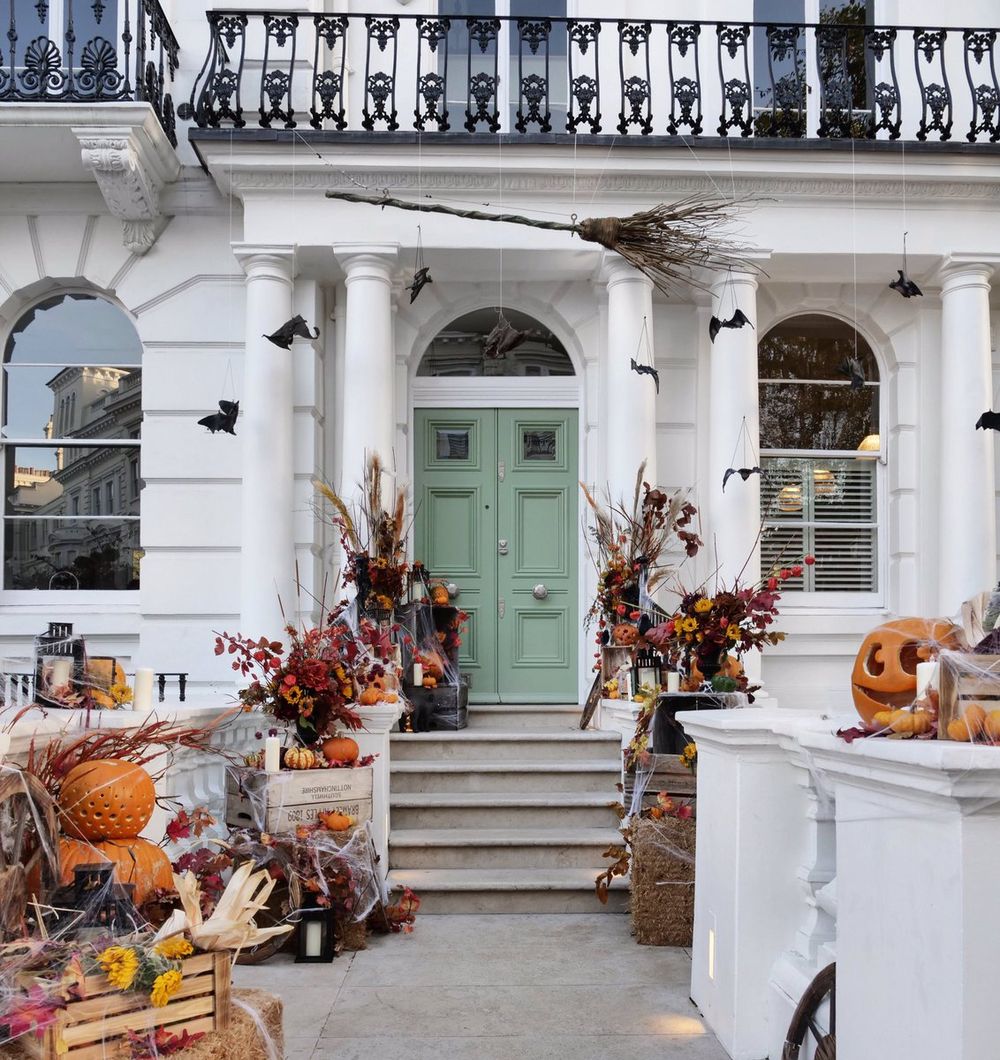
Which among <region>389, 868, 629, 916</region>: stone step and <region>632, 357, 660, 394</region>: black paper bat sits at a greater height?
<region>632, 357, 660, 394</region>: black paper bat

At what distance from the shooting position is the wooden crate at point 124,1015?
91.7 inches

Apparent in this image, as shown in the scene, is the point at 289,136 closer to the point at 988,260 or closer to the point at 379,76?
the point at 379,76

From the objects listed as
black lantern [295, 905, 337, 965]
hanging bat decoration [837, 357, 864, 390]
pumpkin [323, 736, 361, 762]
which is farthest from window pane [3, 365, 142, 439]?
hanging bat decoration [837, 357, 864, 390]

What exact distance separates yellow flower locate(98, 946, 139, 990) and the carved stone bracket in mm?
7363

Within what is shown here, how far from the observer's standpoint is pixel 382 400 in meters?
8.95

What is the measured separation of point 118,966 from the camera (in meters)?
2.44

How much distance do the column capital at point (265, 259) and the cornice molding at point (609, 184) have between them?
17.2 inches

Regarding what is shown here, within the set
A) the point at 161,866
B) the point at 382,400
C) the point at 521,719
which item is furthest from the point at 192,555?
the point at 161,866

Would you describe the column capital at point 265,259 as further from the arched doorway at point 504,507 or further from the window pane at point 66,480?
the window pane at point 66,480

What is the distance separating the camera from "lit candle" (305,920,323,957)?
5.66 metres

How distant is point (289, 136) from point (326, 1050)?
656 centimetres

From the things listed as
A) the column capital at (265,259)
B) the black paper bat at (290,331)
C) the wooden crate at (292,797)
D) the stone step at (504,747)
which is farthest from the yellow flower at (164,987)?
the column capital at (265,259)

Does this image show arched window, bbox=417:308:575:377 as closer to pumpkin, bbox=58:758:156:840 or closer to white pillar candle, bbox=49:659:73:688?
white pillar candle, bbox=49:659:73:688

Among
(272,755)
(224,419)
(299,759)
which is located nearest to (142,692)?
(272,755)
